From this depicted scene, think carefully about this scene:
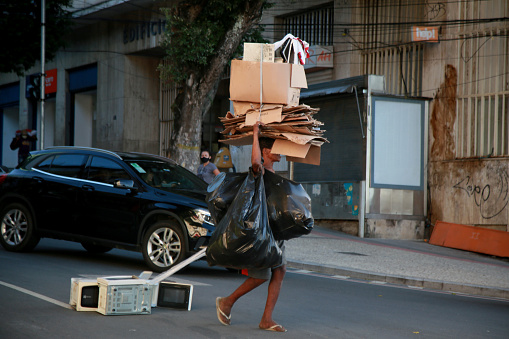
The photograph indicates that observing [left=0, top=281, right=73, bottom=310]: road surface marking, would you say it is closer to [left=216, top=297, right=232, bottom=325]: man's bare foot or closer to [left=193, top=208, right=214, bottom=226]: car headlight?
[left=216, top=297, right=232, bottom=325]: man's bare foot

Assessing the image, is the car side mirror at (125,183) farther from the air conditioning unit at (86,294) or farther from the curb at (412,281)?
the curb at (412,281)

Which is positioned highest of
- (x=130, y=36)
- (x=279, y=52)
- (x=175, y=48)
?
(x=130, y=36)

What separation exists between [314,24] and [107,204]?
13.3 meters

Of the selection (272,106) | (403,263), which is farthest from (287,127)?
(403,263)

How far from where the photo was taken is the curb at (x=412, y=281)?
10.5 m

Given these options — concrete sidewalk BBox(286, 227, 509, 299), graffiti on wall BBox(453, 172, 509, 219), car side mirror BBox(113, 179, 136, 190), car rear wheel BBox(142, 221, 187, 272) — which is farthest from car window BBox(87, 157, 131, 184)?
graffiti on wall BBox(453, 172, 509, 219)

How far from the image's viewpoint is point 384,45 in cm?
1931

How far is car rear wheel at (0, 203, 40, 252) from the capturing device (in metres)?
10.9

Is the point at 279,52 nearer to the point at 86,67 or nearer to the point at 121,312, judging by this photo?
the point at 121,312

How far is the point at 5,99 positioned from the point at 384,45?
2767 centimetres

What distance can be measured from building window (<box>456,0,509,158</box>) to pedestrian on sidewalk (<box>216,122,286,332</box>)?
461 inches

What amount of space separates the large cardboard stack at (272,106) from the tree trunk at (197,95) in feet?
33.5

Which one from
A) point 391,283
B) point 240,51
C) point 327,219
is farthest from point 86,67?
point 391,283

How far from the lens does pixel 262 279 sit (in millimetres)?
5859
